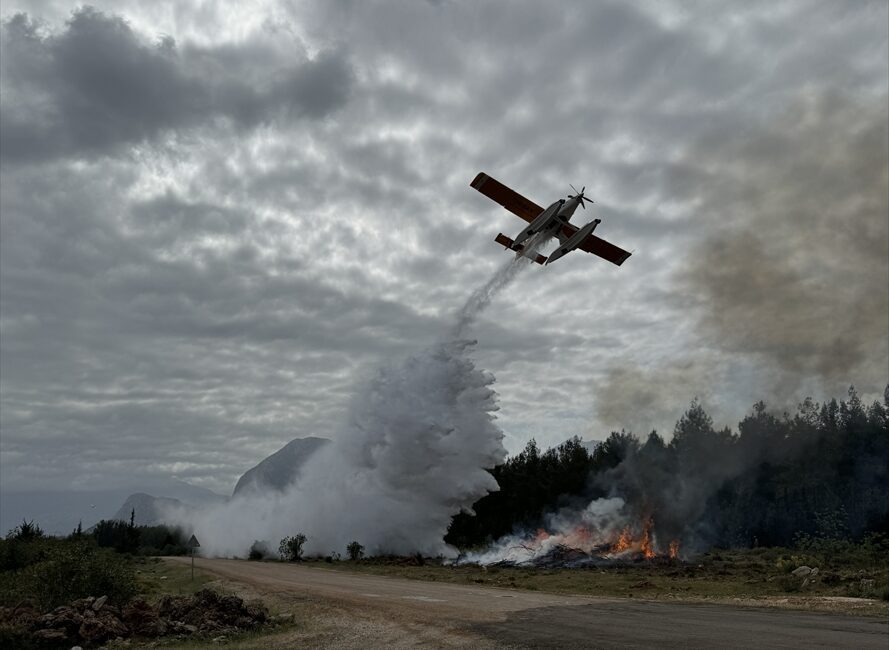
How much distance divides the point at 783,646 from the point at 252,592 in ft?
79.4

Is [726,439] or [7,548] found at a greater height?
[726,439]

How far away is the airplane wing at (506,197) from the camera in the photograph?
43312 mm

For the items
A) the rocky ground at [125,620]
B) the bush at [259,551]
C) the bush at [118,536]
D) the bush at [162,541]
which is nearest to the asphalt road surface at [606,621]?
the rocky ground at [125,620]

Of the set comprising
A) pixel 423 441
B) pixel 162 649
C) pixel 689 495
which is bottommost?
pixel 162 649

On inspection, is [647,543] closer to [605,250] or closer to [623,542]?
[623,542]

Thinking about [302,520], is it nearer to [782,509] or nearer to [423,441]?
[423,441]

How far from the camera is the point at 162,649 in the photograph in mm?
20125

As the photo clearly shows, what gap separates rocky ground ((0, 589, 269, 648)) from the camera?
20.8m

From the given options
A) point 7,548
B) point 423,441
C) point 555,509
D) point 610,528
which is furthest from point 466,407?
point 7,548

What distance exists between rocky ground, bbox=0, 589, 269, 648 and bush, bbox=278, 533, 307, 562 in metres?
44.6

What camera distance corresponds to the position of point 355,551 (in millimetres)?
63938

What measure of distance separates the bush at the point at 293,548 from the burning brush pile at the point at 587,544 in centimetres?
1690

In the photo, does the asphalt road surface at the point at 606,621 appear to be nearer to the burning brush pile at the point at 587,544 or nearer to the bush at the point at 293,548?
the burning brush pile at the point at 587,544

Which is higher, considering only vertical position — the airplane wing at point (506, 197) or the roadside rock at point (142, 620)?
the airplane wing at point (506, 197)
